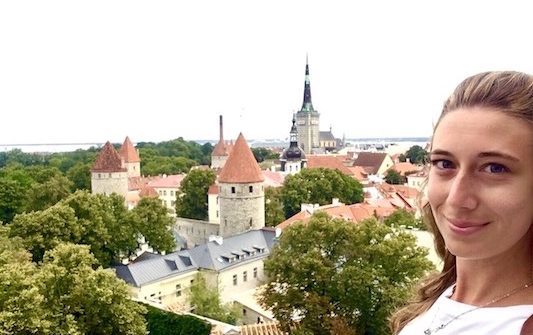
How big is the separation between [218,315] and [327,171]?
22647mm

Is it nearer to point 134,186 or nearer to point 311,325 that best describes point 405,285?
point 311,325

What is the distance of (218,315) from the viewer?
17312mm

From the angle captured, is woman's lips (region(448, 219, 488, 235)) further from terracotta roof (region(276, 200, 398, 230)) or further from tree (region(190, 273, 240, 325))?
terracotta roof (region(276, 200, 398, 230))

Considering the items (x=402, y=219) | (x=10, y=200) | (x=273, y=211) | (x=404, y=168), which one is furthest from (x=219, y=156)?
(x=402, y=219)

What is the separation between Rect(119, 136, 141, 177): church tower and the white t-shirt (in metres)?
49.4

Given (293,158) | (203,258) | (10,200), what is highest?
(293,158)

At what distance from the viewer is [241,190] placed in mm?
26719

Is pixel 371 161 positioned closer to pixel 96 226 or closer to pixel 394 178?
pixel 394 178

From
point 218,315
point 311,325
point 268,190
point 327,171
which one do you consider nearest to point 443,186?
point 311,325

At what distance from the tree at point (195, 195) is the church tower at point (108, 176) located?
4025 millimetres

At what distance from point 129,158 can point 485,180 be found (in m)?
50.8

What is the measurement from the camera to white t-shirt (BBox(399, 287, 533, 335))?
1.25 m

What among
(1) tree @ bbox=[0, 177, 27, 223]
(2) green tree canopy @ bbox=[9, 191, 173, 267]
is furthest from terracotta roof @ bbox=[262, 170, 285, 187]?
(2) green tree canopy @ bbox=[9, 191, 173, 267]

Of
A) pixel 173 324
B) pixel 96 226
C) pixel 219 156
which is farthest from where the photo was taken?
pixel 219 156
